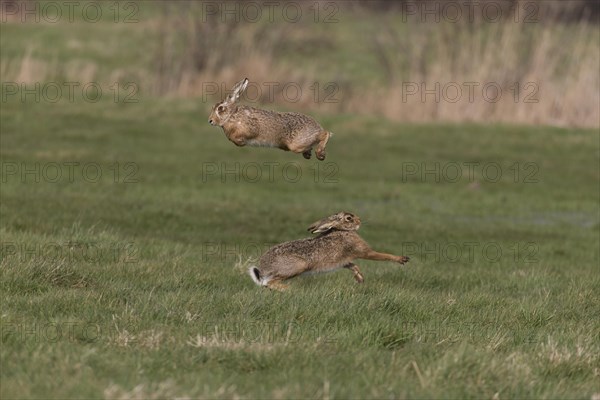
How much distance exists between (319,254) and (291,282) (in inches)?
49.3

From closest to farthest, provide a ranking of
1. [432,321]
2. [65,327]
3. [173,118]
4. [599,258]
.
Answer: [65,327], [432,321], [599,258], [173,118]

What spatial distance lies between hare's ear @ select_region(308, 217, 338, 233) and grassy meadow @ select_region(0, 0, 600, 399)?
19.2 inches

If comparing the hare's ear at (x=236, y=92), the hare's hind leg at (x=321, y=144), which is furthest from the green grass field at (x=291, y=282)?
the hare's ear at (x=236, y=92)

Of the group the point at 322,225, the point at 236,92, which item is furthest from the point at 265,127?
the point at 322,225

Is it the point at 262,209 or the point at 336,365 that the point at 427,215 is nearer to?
the point at 262,209

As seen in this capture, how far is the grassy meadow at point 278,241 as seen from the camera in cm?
624

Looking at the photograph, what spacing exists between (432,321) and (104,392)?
10.4 ft

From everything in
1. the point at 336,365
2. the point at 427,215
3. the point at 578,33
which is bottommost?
the point at 427,215

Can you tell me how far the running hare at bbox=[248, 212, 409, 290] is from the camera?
887 cm

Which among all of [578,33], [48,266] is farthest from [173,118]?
[48,266]

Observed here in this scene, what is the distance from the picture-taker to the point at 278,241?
607 inches

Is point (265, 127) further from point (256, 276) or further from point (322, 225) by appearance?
point (256, 276)

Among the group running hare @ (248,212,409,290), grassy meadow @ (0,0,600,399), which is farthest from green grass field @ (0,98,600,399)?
running hare @ (248,212,409,290)

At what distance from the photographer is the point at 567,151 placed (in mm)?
25031
